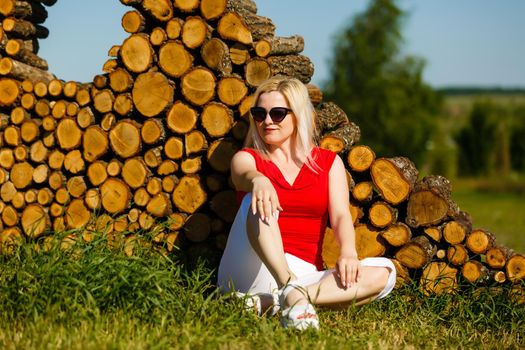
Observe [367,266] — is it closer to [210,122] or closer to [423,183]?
[423,183]

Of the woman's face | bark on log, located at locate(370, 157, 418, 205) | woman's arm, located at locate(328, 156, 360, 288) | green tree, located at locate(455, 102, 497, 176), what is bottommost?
woman's arm, located at locate(328, 156, 360, 288)

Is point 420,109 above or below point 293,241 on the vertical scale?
above

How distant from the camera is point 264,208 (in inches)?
126

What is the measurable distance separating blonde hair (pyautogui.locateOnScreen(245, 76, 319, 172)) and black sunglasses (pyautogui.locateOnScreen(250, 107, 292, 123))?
0.06 metres

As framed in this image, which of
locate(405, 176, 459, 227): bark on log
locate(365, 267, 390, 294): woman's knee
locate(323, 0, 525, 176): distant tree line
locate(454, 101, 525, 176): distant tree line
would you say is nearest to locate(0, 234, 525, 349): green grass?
locate(365, 267, 390, 294): woman's knee

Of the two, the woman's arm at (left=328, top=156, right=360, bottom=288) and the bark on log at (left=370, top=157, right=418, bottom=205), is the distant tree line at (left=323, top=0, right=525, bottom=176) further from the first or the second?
the woman's arm at (left=328, top=156, right=360, bottom=288)

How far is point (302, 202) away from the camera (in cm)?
374

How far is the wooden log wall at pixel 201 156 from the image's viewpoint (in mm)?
4281

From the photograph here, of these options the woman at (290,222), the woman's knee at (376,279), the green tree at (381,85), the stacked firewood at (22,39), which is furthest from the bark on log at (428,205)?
the green tree at (381,85)

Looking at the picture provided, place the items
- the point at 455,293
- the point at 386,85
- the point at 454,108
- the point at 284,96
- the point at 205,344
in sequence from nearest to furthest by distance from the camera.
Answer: the point at 205,344 < the point at 284,96 < the point at 455,293 < the point at 386,85 < the point at 454,108

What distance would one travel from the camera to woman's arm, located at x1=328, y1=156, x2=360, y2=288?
133 inches

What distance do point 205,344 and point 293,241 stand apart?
1036mm

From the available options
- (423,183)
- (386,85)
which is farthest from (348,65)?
(423,183)

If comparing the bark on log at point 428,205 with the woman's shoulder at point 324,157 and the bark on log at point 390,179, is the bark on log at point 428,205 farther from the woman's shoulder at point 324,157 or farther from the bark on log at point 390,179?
the woman's shoulder at point 324,157
